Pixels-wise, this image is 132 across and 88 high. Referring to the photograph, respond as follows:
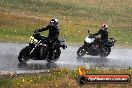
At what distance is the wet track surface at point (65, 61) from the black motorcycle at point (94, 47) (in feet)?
1.15

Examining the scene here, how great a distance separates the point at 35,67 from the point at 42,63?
1.29m

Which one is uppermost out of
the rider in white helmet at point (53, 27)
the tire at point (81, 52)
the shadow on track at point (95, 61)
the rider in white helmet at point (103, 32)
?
the rider in white helmet at point (53, 27)

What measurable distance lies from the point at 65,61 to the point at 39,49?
8.56 ft

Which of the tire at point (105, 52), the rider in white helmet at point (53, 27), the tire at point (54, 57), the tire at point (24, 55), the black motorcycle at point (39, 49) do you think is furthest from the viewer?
the tire at point (105, 52)

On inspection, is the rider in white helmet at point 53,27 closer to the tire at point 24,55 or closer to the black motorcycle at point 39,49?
the black motorcycle at point 39,49

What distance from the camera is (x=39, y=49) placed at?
19969 mm

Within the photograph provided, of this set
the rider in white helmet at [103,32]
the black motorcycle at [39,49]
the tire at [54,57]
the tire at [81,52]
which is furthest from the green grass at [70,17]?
the black motorcycle at [39,49]

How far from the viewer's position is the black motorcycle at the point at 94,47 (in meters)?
24.5

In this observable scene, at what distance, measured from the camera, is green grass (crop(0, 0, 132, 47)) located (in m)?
32.8

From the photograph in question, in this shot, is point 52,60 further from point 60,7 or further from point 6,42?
point 60,7

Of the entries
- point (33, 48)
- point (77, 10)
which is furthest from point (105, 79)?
point (77, 10)

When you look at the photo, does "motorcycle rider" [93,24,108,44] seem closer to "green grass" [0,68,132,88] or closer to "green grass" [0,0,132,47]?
Answer: "green grass" [0,0,132,47]

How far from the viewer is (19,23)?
34.5m

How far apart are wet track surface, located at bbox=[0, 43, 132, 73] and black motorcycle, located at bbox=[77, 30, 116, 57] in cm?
35
